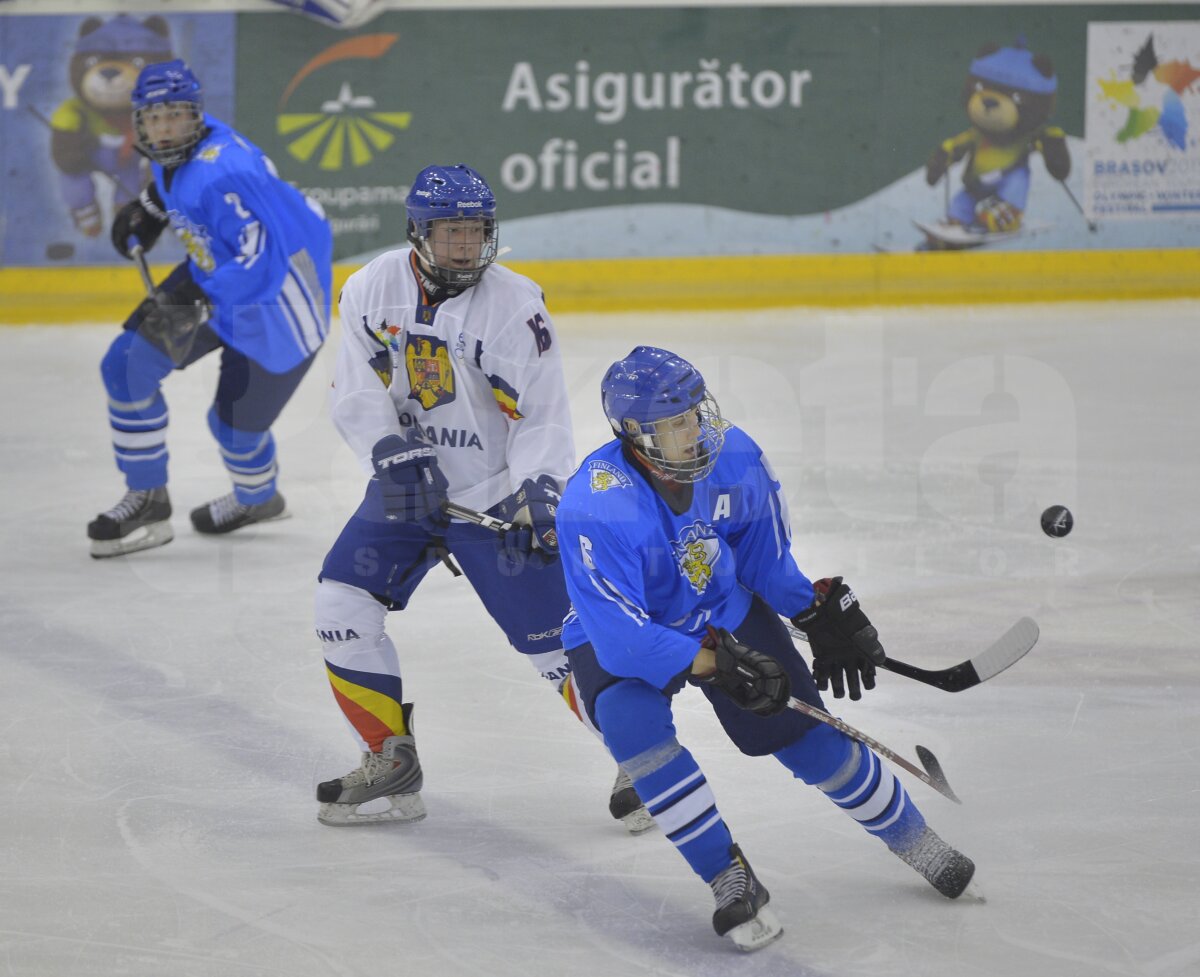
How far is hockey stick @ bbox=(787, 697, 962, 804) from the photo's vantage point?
2781 millimetres

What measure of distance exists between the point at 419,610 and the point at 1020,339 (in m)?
3.70

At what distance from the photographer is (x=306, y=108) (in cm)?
790

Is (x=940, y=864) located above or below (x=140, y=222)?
below

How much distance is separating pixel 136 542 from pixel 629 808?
7.90ft

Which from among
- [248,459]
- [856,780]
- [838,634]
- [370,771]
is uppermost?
[248,459]

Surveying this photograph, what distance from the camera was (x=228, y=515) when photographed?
5.38 m

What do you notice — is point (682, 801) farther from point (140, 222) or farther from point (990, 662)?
point (140, 222)

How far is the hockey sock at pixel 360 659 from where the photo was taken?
10.7 feet

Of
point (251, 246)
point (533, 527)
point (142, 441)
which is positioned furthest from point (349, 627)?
point (142, 441)

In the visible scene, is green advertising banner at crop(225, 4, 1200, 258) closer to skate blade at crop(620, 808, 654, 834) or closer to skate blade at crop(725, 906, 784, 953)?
skate blade at crop(620, 808, 654, 834)

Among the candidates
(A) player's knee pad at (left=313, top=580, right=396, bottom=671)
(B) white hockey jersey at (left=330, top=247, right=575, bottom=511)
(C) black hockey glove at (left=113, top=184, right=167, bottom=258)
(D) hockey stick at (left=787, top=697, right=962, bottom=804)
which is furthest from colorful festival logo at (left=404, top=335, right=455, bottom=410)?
(C) black hockey glove at (left=113, top=184, right=167, bottom=258)

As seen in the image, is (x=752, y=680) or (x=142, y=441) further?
(x=142, y=441)

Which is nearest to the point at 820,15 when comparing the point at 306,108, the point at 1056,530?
the point at 306,108

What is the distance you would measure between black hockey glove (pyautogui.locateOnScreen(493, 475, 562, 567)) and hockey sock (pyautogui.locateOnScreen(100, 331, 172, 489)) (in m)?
2.20
